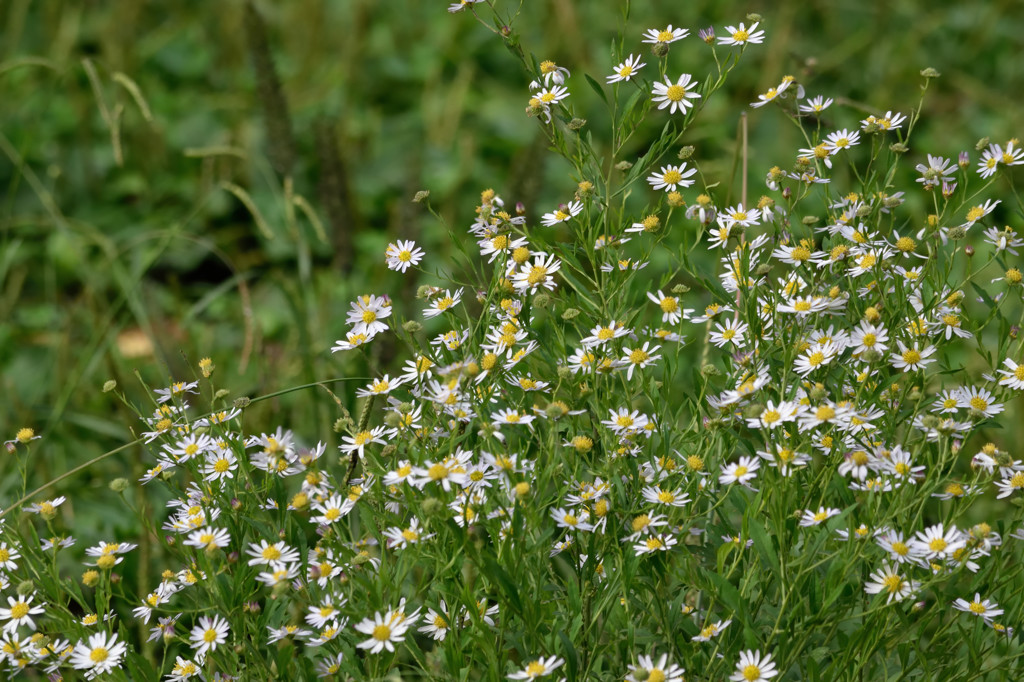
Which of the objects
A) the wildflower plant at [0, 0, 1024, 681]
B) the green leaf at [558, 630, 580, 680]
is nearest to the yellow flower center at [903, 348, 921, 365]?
the wildflower plant at [0, 0, 1024, 681]

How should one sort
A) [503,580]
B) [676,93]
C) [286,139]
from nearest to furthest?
[503,580] < [676,93] < [286,139]

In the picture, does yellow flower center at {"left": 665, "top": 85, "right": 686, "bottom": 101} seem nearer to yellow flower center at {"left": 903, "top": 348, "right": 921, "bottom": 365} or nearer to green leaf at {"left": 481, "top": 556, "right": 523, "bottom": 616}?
yellow flower center at {"left": 903, "top": 348, "right": 921, "bottom": 365}

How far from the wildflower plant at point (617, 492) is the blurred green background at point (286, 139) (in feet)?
3.15

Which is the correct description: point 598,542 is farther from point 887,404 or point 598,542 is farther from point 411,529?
point 887,404

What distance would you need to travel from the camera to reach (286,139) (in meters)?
2.43

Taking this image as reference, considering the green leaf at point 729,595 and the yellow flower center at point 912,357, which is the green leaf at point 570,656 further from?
the yellow flower center at point 912,357

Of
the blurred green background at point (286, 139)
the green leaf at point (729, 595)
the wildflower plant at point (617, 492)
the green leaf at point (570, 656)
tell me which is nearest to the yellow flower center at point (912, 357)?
the wildflower plant at point (617, 492)

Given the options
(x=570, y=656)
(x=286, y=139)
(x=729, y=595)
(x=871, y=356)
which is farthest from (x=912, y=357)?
(x=286, y=139)

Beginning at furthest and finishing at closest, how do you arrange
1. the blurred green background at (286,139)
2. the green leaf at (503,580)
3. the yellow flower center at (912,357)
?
the blurred green background at (286,139)
the yellow flower center at (912,357)
the green leaf at (503,580)

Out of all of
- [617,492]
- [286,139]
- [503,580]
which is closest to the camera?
[503,580]

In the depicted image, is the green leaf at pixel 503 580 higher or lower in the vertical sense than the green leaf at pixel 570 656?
higher

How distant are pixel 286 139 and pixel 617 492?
1.58 metres

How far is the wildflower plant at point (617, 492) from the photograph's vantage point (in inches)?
40.1

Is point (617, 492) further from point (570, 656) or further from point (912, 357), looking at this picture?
point (912, 357)
